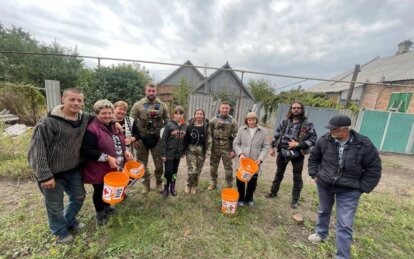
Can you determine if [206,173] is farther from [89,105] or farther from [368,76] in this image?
[368,76]

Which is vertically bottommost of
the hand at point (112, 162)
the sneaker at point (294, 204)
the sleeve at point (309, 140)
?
the sneaker at point (294, 204)

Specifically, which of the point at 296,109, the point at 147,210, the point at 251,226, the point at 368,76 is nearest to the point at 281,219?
the point at 251,226

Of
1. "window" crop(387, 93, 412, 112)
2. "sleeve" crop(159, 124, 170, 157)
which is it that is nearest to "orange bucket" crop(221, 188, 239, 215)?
"sleeve" crop(159, 124, 170, 157)

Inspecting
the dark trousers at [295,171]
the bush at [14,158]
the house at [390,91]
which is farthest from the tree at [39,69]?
the house at [390,91]

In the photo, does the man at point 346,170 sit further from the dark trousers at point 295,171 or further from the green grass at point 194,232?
the dark trousers at point 295,171

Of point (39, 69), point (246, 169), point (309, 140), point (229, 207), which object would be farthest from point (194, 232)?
point (39, 69)

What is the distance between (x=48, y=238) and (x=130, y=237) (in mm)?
1046

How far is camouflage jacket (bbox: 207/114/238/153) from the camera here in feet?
11.7

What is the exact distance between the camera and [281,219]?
323 centimetres

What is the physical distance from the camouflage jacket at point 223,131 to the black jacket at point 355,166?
1.60 m

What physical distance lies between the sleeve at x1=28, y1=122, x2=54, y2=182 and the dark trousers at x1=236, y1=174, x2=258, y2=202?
2.73 meters

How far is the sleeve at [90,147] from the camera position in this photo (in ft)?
7.66

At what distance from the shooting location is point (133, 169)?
2.79 metres

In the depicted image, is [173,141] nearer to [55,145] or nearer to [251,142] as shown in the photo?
[251,142]
